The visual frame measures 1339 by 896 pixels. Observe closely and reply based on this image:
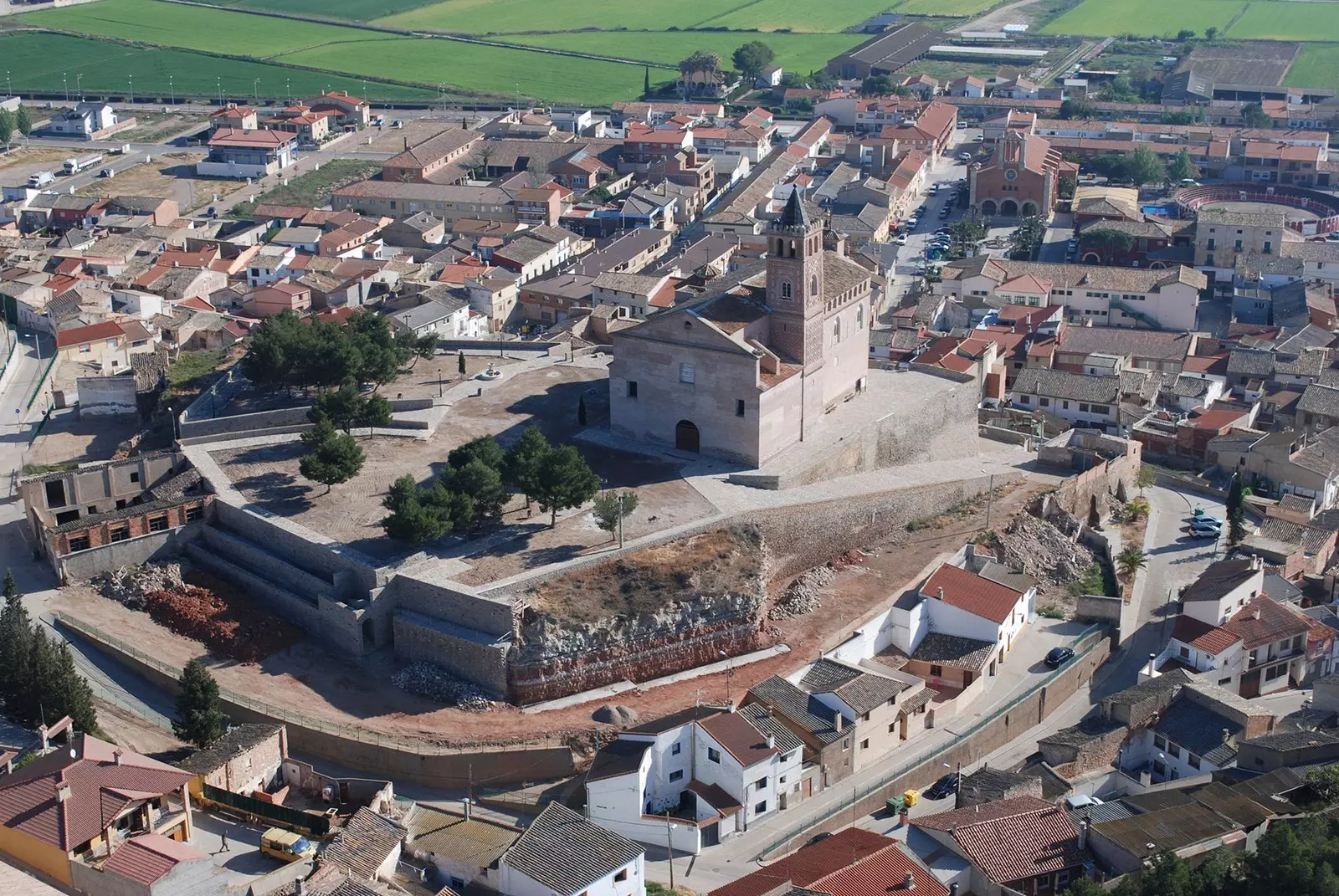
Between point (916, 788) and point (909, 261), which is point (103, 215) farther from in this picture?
point (916, 788)

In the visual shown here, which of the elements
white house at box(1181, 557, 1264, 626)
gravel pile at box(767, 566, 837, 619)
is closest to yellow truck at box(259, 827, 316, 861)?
gravel pile at box(767, 566, 837, 619)

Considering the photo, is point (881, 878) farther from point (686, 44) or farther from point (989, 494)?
point (686, 44)

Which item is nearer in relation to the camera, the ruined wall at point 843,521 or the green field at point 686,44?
the ruined wall at point 843,521

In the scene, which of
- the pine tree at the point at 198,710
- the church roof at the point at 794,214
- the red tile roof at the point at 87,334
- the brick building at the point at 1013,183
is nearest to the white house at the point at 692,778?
the pine tree at the point at 198,710

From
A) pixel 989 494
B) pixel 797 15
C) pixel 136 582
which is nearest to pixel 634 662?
pixel 136 582

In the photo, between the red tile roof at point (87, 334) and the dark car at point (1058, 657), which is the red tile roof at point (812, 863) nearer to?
the dark car at point (1058, 657)

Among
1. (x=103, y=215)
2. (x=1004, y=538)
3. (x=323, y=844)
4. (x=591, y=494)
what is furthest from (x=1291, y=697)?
(x=103, y=215)

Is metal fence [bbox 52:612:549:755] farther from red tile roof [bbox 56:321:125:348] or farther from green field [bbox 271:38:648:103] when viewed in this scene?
green field [bbox 271:38:648:103]
